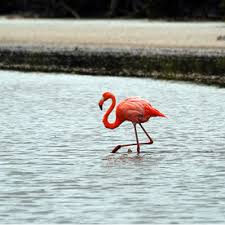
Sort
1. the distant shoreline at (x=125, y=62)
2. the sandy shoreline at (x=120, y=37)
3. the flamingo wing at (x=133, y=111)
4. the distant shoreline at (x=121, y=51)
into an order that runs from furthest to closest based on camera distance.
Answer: the sandy shoreline at (x=120, y=37) → the distant shoreline at (x=121, y=51) → the distant shoreline at (x=125, y=62) → the flamingo wing at (x=133, y=111)

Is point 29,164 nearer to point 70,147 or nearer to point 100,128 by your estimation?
point 70,147

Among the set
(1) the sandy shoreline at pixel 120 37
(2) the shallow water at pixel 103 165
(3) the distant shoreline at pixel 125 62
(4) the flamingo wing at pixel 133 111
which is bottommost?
(1) the sandy shoreline at pixel 120 37

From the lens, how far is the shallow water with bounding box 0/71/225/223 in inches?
406

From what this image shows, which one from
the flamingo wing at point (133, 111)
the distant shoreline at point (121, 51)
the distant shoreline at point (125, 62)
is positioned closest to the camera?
the flamingo wing at point (133, 111)

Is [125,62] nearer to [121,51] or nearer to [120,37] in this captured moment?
[121,51]

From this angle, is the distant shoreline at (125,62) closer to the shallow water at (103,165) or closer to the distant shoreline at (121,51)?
the distant shoreline at (121,51)

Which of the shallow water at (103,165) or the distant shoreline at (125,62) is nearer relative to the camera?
the shallow water at (103,165)

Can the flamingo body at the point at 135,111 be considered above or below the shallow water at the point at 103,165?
above

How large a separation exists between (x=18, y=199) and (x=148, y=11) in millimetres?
63721

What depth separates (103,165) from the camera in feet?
43.9

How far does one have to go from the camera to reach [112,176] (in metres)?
12.5

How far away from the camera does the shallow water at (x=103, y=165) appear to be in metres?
10.3

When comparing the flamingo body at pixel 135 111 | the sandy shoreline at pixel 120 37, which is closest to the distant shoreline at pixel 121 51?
the sandy shoreline at pixel 120 37

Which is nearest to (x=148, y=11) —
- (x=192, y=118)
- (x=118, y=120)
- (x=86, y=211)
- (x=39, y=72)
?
(x=39, y=72)
